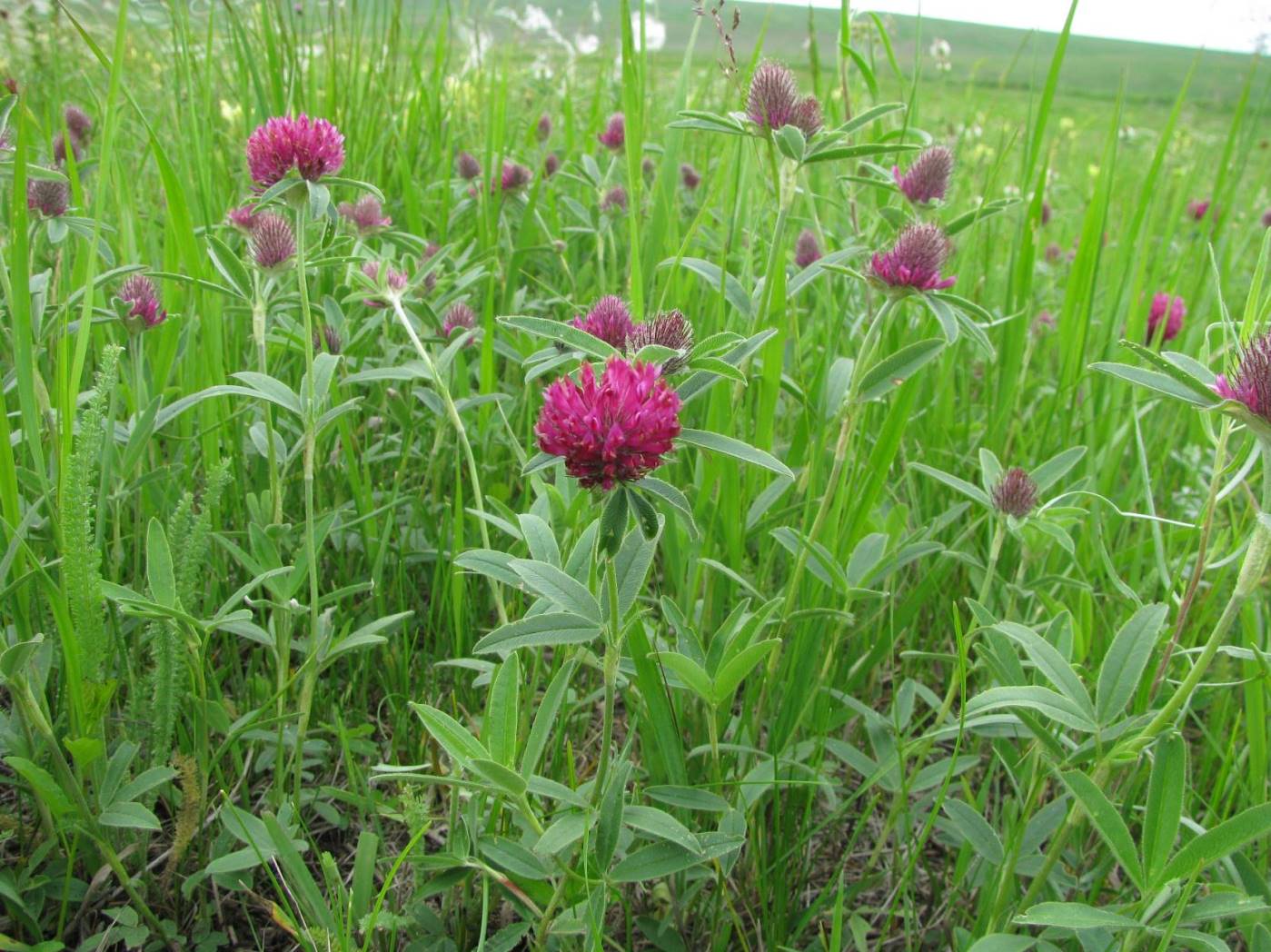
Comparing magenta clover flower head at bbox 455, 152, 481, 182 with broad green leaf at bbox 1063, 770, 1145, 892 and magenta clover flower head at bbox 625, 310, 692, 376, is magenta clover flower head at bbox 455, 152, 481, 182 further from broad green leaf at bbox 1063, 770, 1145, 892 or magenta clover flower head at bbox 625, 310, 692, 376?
broad green leaf at bbox 1063, 770, 1145, 892

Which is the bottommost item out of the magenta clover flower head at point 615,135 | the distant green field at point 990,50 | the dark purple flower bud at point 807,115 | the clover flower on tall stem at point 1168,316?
the clover flower on tall stem at point 1168,316

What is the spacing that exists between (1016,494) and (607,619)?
812mm

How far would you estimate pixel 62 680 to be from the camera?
4.71 ft

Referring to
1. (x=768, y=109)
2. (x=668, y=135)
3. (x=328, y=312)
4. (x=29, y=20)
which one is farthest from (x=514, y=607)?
(x=29, y=20)

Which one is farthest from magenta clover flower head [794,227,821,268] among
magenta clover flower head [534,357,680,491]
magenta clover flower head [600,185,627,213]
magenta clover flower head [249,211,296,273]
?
magenta clover flower head [534,357,680,491]

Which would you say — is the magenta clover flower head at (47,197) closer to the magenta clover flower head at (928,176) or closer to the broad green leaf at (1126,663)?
the magenta clover flower head at (928,176)

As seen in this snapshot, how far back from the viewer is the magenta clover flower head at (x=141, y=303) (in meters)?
1.75

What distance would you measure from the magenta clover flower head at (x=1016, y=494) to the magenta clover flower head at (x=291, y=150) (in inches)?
49.3

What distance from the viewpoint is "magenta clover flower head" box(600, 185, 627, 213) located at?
2.96 m

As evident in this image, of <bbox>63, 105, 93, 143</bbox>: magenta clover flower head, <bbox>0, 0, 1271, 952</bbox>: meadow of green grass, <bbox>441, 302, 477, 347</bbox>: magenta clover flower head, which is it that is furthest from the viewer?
<bbox>63, 105, 93, 143</bbox>: magenta clover flower head

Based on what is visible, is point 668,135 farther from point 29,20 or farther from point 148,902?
point 29,20

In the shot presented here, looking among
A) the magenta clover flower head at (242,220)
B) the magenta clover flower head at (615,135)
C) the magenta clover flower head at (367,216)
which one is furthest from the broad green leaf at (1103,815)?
the magenta clover flower head at (615,135)

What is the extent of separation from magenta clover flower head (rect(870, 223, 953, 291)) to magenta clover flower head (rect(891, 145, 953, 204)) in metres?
0.51

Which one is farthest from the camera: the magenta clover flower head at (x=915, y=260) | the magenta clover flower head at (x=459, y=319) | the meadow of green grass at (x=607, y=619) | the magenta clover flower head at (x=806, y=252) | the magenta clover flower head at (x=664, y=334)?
the magenta clover flower head at (x=806, y=252)
